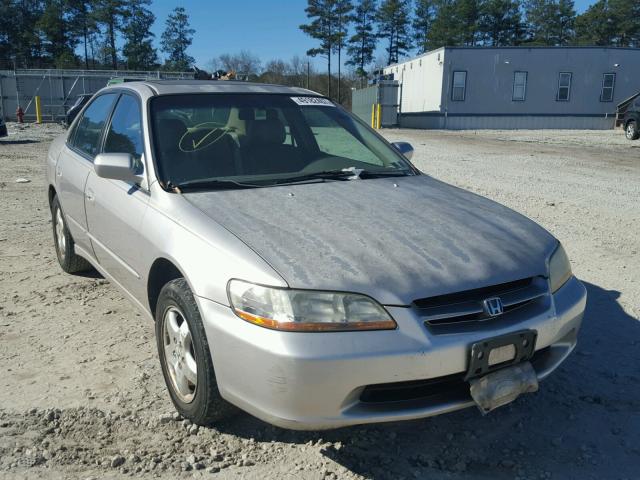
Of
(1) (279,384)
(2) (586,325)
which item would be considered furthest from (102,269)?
(2) (586,325)

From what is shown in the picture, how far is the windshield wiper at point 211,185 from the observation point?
3.13 m

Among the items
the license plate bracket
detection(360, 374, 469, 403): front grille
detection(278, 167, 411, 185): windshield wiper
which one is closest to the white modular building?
detection(278, 167, 411, 185): windshield wiper

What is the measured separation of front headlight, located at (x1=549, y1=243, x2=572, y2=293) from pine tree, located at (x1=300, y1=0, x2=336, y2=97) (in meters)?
61.4

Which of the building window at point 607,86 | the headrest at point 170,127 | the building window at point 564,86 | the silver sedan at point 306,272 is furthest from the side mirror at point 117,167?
the building window at point 607,86

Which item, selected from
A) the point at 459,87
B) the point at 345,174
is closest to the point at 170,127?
the point at 345,174

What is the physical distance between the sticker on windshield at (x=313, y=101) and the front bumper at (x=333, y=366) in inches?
81.8

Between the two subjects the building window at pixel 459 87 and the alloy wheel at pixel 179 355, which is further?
the building window at pixel 459 87

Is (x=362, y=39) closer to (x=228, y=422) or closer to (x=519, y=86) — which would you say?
(x=519, y=86)

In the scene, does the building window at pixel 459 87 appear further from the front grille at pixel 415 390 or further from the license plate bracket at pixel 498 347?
the front grille at pixel 415 390

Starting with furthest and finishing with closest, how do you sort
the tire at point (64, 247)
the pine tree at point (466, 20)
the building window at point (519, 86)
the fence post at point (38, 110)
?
1. the pine tree at point (466, 20)
2. the building window at point (519, 86)
3. the fence post at point (38, 110)
4. the tire at point (64, 247)

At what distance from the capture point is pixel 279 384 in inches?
87.4

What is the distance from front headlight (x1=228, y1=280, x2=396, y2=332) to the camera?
2240mm

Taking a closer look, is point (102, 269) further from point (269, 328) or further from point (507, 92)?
point (507, 92)

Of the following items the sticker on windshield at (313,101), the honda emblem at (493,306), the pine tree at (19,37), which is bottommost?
the honda emblem at (493,306)
